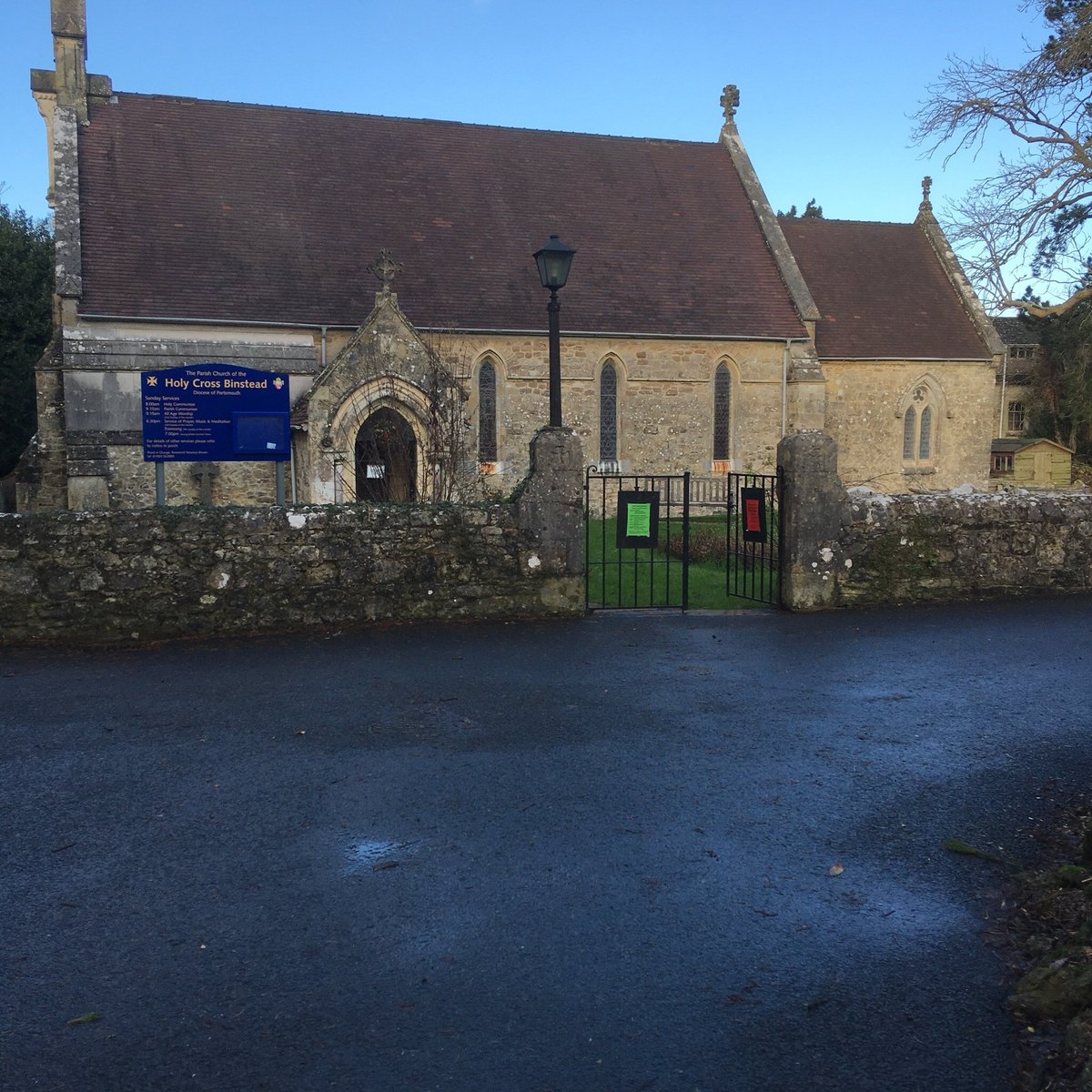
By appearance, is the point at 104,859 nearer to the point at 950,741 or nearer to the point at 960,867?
the point at 960,867

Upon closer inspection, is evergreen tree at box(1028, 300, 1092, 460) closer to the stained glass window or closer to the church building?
the stained glass window

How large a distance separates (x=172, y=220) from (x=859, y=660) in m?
19.4

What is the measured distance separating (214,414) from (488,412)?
11685mm

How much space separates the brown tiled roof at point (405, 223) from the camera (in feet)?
Answer: 69.7

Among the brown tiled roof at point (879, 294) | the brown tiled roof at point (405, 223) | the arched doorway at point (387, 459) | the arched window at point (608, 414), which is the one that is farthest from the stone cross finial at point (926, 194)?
the arched doorway at point (387, 459)

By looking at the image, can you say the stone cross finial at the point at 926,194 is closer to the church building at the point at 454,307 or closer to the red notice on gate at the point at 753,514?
the church building at the point at 454,307

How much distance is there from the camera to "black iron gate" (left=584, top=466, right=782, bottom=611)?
10.7 meters

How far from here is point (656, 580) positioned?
13453 millimetres

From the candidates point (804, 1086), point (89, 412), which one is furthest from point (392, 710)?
point (89, 412)

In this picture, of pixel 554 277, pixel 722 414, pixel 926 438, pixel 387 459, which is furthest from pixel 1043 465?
pixel 554 277

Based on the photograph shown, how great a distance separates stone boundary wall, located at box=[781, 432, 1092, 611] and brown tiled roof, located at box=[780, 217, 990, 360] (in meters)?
16.1

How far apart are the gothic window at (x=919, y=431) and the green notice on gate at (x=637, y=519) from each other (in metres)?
19.5

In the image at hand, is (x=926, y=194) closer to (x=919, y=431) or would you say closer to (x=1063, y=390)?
(x=919, y=431)

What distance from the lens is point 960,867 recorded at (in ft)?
14.3
